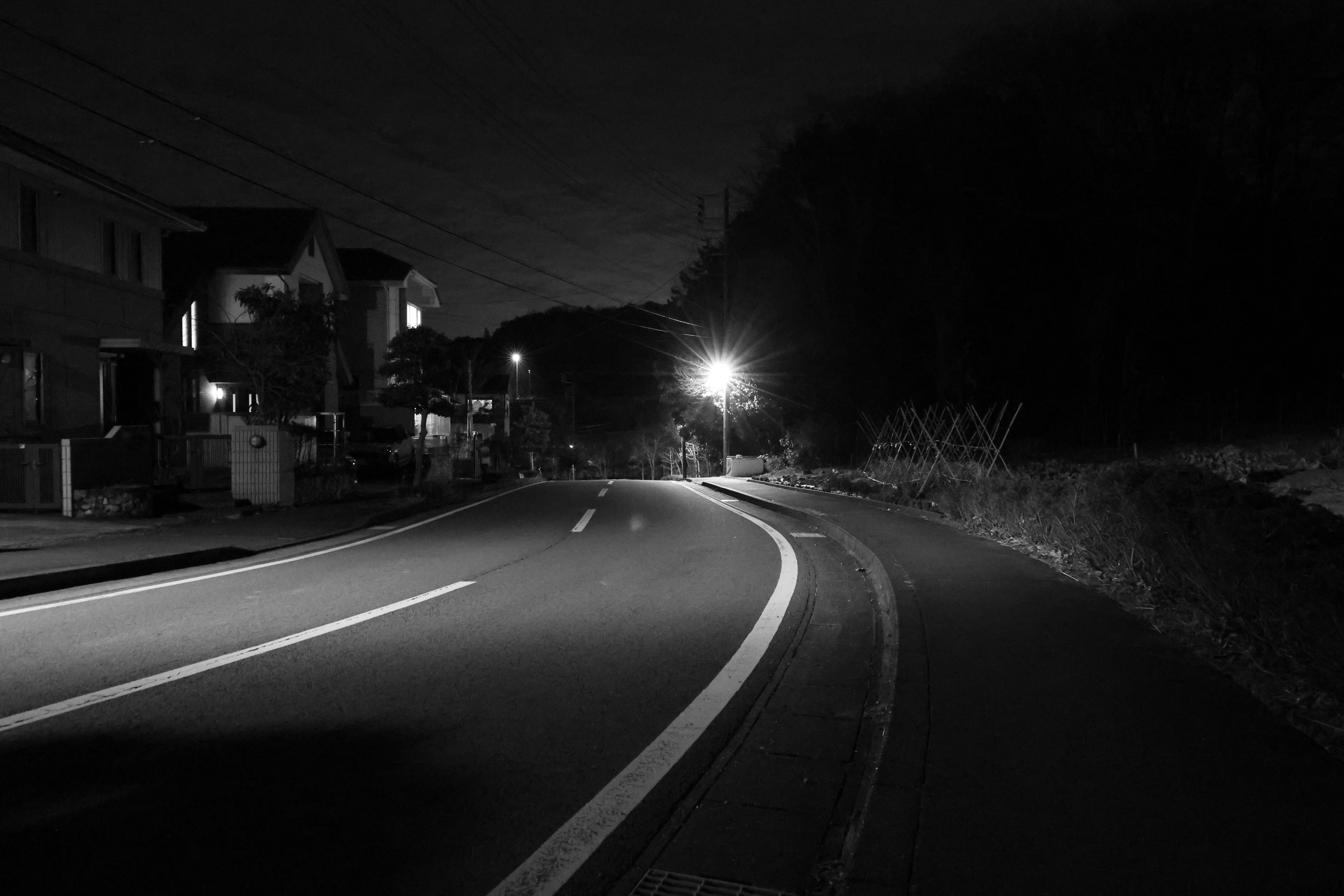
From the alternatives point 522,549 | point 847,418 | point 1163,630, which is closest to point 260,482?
point 522,549

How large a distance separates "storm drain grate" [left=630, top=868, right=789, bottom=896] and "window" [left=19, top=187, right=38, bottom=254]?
65.6 ft

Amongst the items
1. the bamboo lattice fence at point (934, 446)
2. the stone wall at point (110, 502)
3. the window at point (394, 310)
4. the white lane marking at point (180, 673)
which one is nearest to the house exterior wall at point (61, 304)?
the stone wall at point (110, 502)

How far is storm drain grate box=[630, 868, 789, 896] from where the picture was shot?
11.5 ft

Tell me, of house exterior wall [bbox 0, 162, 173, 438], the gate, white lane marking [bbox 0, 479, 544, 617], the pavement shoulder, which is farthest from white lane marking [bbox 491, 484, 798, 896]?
house exterior wall [bbox 0, 162, 173, 438]

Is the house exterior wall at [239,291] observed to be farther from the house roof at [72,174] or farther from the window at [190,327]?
the house roof at [72,174]

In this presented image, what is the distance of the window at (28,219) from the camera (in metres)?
18.6

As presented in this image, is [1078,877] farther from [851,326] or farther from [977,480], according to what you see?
[851,326]

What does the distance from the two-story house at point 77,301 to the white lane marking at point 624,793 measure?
16.7m

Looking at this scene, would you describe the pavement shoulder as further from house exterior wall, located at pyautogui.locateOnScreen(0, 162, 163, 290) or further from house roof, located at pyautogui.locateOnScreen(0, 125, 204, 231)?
house exterior wall, located at pyautogui.locateOnScreen(0, 162, 163, 290)

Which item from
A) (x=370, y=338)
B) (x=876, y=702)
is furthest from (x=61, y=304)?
(x=370, y=338)

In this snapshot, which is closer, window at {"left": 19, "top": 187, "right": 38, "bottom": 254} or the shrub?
the shrub

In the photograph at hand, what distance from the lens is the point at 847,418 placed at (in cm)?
3716

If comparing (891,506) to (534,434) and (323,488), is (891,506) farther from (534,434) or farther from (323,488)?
(534,434)

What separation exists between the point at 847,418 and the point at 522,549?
1009 inches
